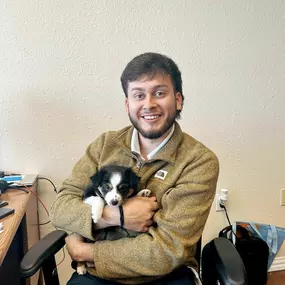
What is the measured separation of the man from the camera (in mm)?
1015

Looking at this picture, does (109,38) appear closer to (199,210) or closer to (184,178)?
(184,178)

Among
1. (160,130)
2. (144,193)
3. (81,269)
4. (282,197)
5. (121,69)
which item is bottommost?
(282,197)

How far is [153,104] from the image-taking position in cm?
115

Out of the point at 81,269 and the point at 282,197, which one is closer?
the point at 81,269

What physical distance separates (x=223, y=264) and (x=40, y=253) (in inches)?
21.5

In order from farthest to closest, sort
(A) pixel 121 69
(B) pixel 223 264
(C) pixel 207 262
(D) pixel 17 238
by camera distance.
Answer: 1. (A) pixel 121 69
2. (D) pixel 17 238
3. (C) pixel 207 262
4. (B) pixel 223 264

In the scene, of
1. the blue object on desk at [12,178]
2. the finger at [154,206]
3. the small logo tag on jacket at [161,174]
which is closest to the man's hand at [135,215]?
the finger at [154,206]

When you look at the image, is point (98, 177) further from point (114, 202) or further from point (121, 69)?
point (121, 69)

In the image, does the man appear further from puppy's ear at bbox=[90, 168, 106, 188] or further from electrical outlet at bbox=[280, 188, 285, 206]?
electrical outlet at bbox=[280, 188, 285, 206]

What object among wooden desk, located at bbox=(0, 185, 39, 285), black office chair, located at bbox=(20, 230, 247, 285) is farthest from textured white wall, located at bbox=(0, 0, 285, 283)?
black office chair, located at bbox=(20, 230, 247, 285)

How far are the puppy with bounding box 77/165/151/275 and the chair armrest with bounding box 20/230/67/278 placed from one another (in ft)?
0.44

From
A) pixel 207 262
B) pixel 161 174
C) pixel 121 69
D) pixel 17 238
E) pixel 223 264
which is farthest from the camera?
pixel 121 69

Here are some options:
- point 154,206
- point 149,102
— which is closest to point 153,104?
point 149,102

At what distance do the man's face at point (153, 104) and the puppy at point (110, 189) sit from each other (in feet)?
0.63
